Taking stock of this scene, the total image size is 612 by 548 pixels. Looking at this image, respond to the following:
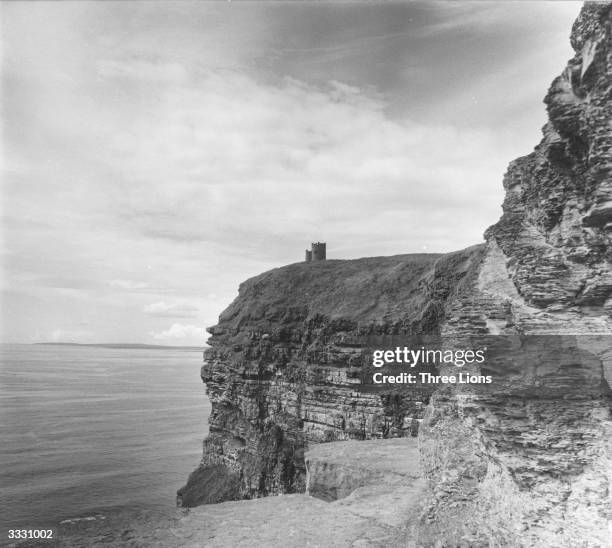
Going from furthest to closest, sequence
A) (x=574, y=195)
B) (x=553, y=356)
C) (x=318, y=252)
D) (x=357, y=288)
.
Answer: (x=318, y=252) < (x=357, y=288) < (x=574, y=195) < (x=553, y=356)

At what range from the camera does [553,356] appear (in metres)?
5.80

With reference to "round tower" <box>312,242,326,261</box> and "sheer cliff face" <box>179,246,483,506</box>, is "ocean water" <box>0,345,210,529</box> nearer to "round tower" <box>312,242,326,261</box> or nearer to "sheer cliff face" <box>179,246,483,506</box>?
Answer: "sheer cliff face" <box>179,246,483,506</box>

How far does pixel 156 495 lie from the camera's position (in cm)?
3428

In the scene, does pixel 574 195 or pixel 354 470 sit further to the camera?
pixel 354 470

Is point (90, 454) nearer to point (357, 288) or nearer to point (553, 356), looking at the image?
point (357, 288)

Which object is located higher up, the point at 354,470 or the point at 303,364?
the point at 303,364

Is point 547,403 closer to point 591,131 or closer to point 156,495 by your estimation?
point 591,131

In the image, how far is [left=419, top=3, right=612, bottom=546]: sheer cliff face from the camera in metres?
5.46

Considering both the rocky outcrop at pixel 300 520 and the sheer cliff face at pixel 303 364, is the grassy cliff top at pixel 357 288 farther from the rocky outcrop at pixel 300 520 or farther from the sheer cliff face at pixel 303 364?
the rocky outcrop at pixel 300 520

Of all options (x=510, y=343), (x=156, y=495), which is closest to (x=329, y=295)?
(x=156, y=495)

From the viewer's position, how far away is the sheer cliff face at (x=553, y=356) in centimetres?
546

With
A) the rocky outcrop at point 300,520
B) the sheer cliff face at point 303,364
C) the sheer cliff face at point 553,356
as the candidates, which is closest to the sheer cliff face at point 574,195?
the sheer cliff face at point 553,356

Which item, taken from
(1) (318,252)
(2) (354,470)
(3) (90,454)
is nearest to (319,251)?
(1) (318,252)

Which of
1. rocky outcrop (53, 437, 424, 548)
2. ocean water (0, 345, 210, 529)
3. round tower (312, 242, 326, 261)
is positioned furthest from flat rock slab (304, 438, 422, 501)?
round tower (312, 242, 326, 261)
